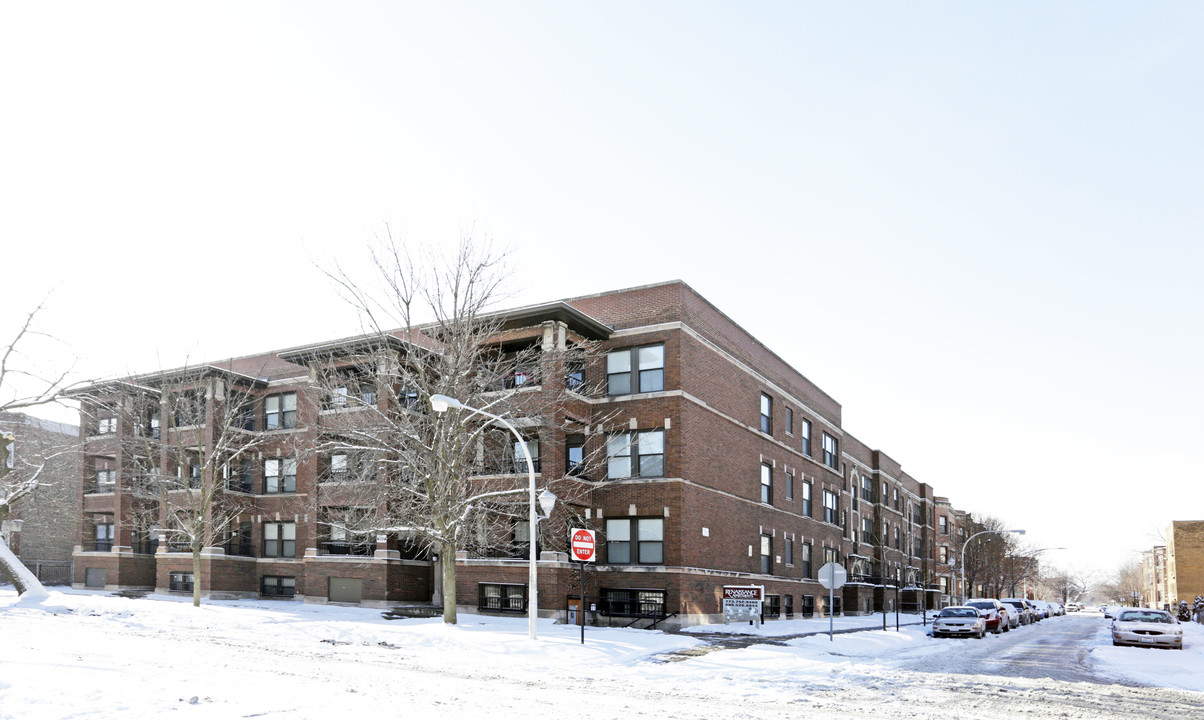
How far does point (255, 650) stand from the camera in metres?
20.4

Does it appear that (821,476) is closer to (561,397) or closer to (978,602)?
(978,602)

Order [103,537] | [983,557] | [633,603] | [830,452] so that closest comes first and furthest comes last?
[633,603] → [103,537] → [830,452] → [983,557]

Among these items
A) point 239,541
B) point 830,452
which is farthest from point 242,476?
point 830,452

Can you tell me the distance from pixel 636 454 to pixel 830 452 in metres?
22.7

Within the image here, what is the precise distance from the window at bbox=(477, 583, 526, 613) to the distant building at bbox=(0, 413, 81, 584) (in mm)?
39795

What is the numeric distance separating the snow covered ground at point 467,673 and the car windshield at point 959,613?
7074mm

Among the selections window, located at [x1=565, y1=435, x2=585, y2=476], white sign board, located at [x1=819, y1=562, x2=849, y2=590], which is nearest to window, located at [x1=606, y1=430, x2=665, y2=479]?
window, located at [x1=565, y1=435, x2=585, y2=476]

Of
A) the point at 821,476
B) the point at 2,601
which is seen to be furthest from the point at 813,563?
the point at 2,601

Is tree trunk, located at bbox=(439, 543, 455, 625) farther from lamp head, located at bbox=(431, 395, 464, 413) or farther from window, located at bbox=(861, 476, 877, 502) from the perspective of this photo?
window, located at bbox=(861, 476, 877, 502)

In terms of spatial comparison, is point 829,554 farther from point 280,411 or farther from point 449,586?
point 280,411

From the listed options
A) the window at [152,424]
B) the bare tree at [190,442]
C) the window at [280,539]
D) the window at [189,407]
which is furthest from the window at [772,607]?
the window at [152,424]

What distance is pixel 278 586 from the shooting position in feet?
140

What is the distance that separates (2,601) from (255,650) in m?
16.3

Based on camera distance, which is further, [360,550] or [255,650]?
[360,550]
